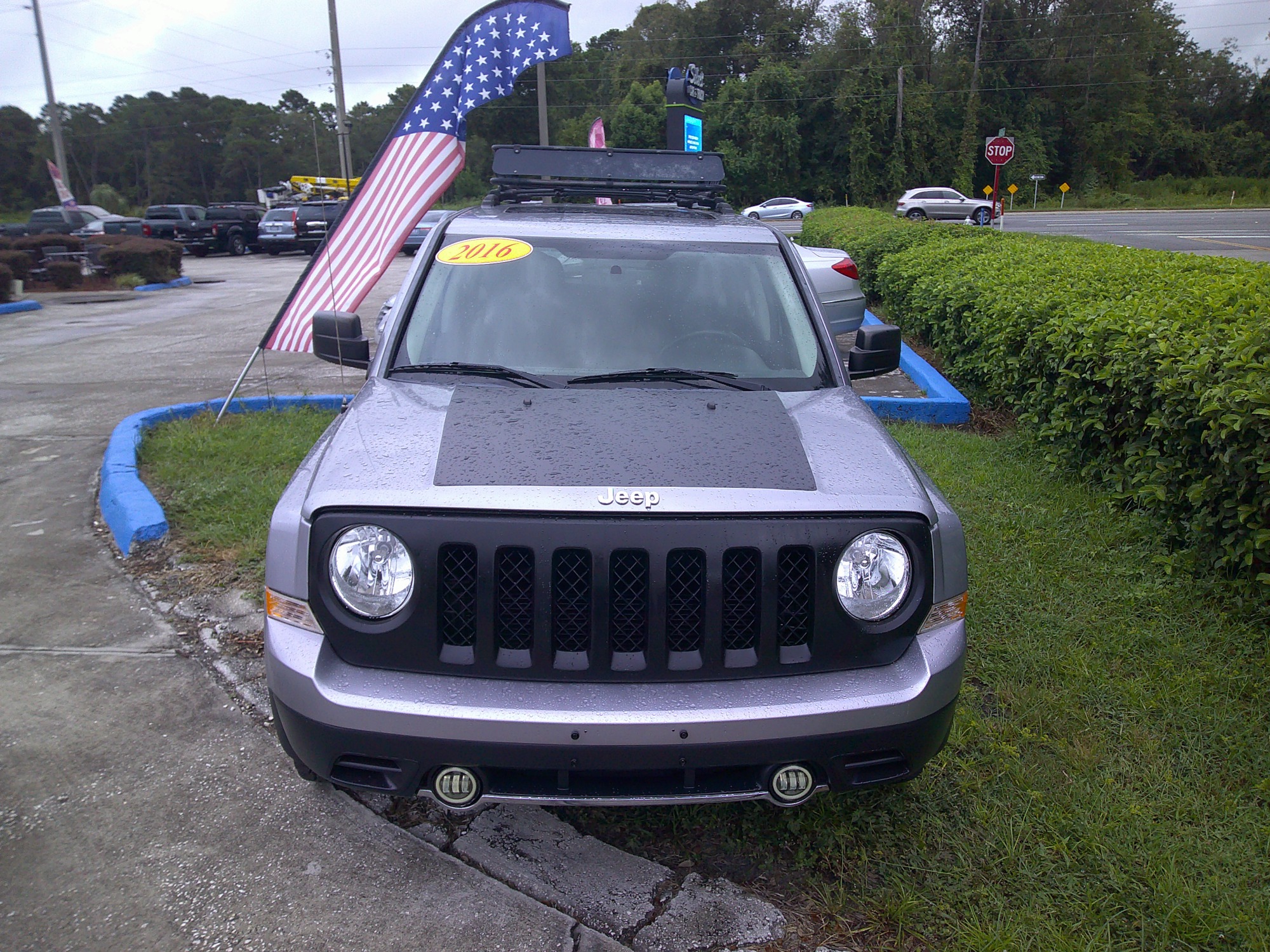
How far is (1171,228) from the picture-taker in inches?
1220

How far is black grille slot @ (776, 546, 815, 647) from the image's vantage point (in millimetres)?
2314

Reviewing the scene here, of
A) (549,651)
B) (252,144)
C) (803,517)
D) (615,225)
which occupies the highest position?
(252,144)

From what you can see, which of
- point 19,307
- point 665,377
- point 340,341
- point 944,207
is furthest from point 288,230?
point 665,377

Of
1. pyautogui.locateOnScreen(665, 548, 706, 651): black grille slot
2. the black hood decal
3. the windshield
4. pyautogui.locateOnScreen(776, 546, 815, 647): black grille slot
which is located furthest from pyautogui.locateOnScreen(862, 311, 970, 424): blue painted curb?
pyautogui.locateOnScreen(665, 548, 706, 651): black grille slot

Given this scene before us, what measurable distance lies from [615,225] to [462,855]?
250 centimetres

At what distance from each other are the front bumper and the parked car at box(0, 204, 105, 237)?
114ft

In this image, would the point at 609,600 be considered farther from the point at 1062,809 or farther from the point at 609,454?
the point at 1062,809

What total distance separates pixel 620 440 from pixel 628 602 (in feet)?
1.67

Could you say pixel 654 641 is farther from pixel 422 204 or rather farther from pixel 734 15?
pixel 734 15

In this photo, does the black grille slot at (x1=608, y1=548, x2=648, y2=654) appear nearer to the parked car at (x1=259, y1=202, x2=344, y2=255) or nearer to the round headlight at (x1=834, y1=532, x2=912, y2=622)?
the round headlight at (x1=834, y1=532, x2=912, y2=622)

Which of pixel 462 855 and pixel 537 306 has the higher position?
pixel 537 306

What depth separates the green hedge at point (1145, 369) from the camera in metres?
3.70

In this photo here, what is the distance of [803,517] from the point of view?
232cm

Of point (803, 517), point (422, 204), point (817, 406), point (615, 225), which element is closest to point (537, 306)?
point (615, 225)
